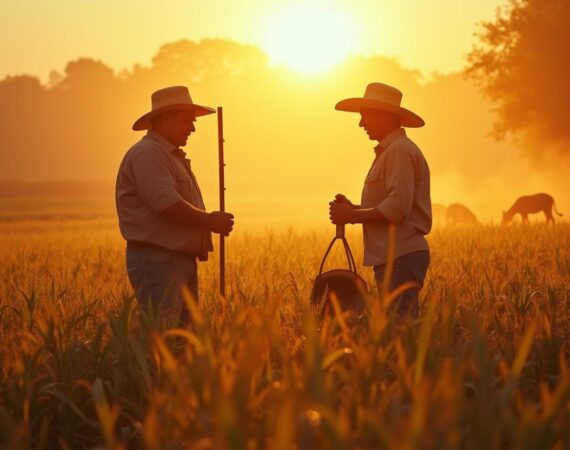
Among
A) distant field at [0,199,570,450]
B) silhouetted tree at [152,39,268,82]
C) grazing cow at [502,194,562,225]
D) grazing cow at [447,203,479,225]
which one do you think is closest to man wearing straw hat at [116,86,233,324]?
distant field at [0,199,570,450]

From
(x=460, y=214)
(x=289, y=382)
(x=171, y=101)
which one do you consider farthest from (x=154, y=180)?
(x=460, y=214)

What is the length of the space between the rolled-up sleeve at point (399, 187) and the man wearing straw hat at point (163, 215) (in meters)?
1.06

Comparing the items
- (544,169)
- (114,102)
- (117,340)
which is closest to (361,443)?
(117,340)

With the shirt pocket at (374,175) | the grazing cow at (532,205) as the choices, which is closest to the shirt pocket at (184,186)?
the shirt pocket at (374,175)

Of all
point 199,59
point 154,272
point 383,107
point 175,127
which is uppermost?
point 199,59

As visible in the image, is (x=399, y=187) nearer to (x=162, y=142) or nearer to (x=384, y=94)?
(x=384, y=94)

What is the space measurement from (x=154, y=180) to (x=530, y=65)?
24096 millimetres

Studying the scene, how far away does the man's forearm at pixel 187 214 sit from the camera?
5.95 m

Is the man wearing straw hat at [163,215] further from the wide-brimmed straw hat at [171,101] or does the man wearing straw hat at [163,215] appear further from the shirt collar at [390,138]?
the shirt collar at [390,138]

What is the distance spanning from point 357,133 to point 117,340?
4105 inches

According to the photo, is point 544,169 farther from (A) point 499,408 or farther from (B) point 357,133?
(B) point 357,133

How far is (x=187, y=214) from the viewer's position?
5977mm

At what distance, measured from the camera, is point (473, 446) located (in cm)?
268

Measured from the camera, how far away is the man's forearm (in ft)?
19.5
